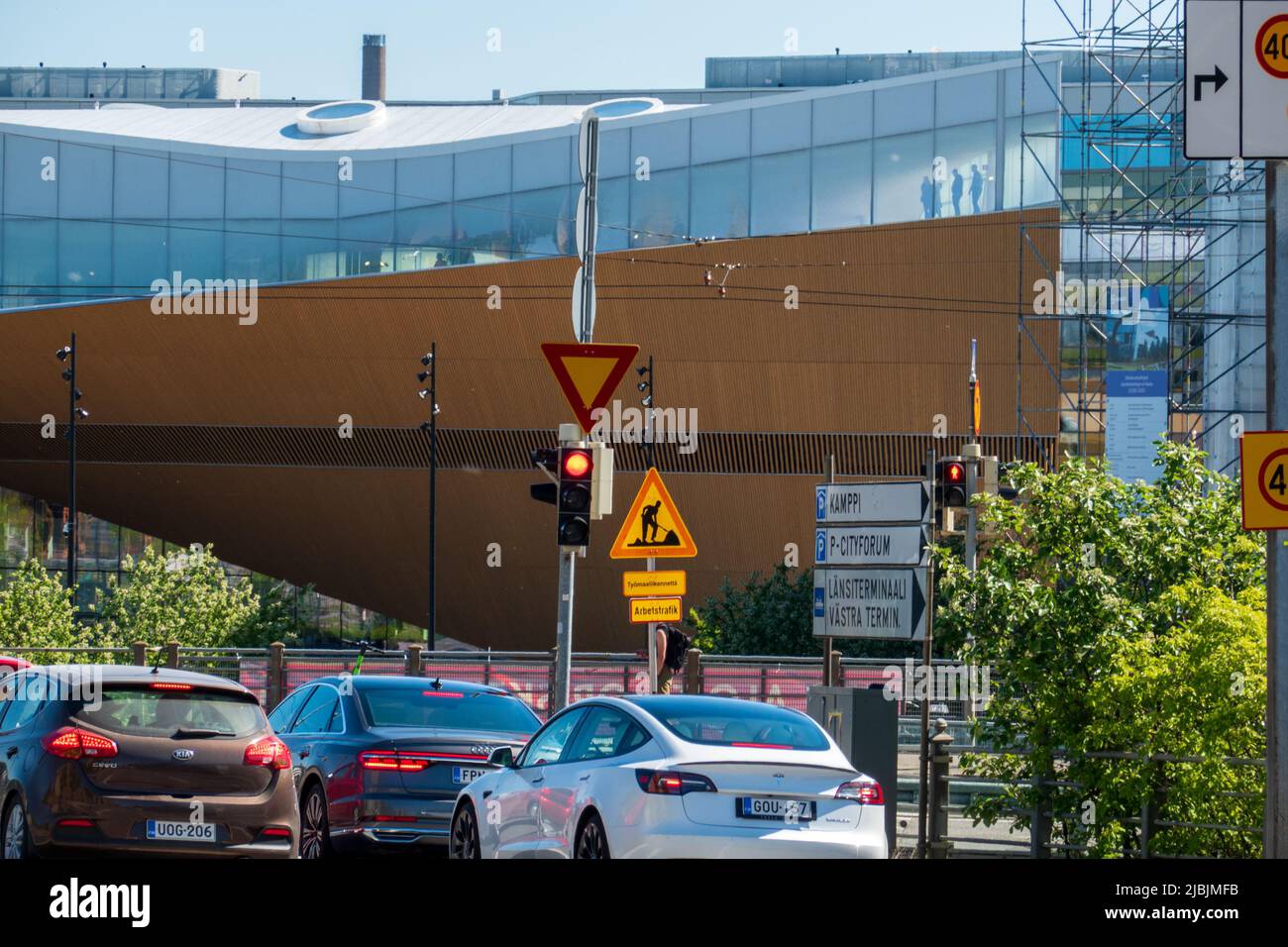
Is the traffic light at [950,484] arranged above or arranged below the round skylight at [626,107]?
below

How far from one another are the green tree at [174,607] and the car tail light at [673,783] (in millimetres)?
28698

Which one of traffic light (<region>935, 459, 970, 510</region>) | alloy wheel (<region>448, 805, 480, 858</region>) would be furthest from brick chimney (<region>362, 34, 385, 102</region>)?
alloy wheel (<region>448, 805, 480, 858</region>)

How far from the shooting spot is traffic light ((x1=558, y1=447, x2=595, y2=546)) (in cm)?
1691

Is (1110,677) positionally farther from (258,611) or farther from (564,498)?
(258,611)

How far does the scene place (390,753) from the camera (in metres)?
13.7

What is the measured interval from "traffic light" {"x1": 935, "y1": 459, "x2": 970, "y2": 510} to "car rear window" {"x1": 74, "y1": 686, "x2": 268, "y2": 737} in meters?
10.3

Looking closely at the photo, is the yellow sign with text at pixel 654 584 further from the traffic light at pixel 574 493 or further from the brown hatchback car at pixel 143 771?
the brown hatchback car at pixel 143 771

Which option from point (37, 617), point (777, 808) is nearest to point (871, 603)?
point (777, 808)

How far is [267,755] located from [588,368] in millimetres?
5246

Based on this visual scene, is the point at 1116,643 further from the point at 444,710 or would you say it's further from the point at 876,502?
the point at 444,710

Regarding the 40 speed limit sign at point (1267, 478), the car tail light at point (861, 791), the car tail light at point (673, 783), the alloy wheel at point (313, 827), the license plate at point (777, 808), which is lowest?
the alloy wheel at point (313, 827)

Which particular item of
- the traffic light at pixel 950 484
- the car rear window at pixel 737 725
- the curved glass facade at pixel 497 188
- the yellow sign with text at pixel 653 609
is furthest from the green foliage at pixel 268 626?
the car rear window at pixel 737 725

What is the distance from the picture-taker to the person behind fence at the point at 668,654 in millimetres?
26625
